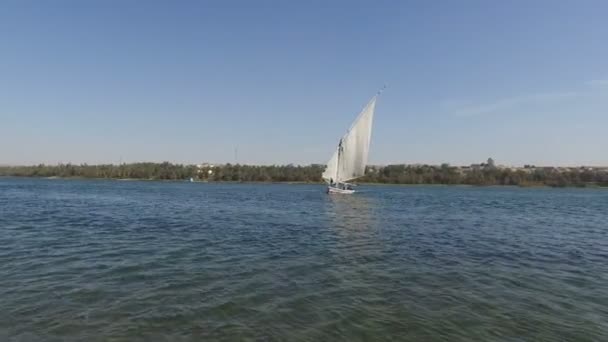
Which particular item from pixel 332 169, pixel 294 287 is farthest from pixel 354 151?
pixel 294 287

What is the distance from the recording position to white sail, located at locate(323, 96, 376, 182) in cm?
6831

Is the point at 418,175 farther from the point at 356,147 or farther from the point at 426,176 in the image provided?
the point at 356,147

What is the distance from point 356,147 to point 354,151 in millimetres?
870

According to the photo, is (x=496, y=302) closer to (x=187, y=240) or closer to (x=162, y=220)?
(x=187, y=240)

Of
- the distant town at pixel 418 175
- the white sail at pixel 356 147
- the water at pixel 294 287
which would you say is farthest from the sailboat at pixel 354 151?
the distant town at pixel 418 175

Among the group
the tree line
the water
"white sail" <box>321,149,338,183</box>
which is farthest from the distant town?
the water

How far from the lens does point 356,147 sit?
69.4 m

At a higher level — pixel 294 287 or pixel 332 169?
pixel 332 169

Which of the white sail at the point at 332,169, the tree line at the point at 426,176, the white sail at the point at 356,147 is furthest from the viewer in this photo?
the tree line at the point at 426,176

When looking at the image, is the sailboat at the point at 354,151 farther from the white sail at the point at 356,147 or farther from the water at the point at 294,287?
the water at the point at 294,287

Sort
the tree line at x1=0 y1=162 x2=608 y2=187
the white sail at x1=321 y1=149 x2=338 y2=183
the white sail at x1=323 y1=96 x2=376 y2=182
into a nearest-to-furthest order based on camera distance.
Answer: the white sail at x1=323 y1=96 x2=376 y2=182
the white sail at x1=321 y1=149 x2=338 y2=183
the tree line at x1=0 y1=162 x2=608 y2=187

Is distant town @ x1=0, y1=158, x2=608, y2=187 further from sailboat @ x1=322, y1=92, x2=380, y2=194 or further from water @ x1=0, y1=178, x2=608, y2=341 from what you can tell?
water @ x1=0, y1=178, x2=608, y2=341

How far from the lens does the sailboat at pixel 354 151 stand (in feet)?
224

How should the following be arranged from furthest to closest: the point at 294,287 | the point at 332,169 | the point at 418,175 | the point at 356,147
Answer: the point at 418,175, the point at 332,169, the point at 356,147, the point at 294,287
